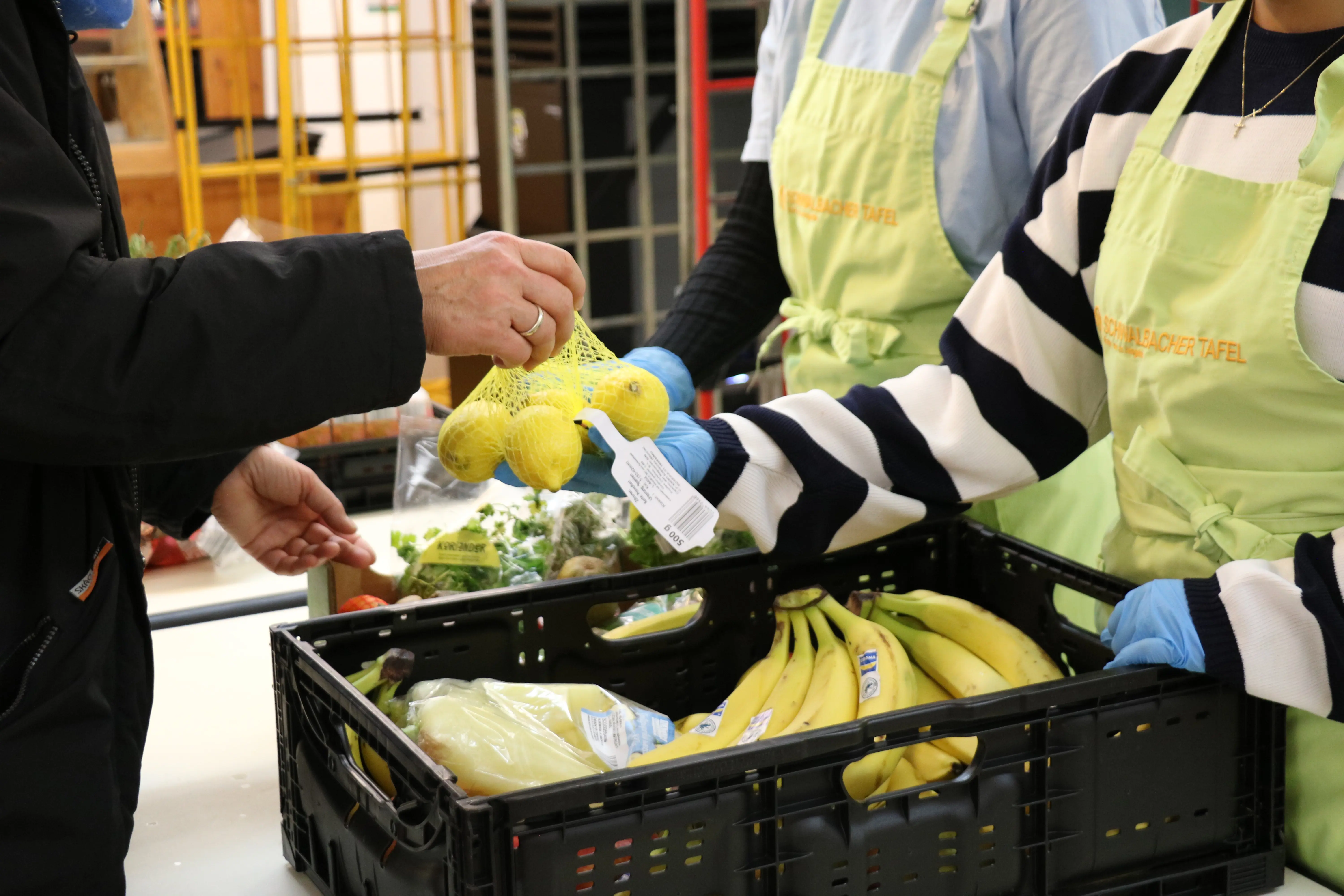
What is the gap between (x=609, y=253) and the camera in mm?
5594

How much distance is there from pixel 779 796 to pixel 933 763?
0.29 m

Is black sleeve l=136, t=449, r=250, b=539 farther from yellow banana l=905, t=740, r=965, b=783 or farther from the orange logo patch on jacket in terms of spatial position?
yellow banana l=905, t=740, r=965, b=783

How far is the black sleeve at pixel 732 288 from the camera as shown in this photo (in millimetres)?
2268

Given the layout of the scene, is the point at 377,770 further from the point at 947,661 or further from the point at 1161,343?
the point at 1161,343

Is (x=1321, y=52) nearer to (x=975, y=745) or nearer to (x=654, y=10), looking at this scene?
(x=975, y=745)

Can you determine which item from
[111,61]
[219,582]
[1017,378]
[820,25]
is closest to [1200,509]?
[1017,378]

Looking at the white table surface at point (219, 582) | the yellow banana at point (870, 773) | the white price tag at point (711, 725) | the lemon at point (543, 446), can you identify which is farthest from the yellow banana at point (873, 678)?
the white table surface at point (219, 582)

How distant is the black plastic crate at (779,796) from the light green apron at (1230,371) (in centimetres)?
7

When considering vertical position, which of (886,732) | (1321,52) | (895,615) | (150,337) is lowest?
(895,615)

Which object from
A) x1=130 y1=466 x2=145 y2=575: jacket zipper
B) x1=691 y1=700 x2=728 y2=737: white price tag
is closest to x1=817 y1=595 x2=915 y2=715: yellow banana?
x1=691 y1=700 x2=728 y2=737: white price tag

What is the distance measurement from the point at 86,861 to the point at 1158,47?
132 cm

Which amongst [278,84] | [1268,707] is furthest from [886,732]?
[278,84]

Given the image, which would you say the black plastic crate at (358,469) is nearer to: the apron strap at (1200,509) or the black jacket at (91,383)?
the black jacket at (91,383)

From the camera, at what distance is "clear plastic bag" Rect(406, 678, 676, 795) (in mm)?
1095
